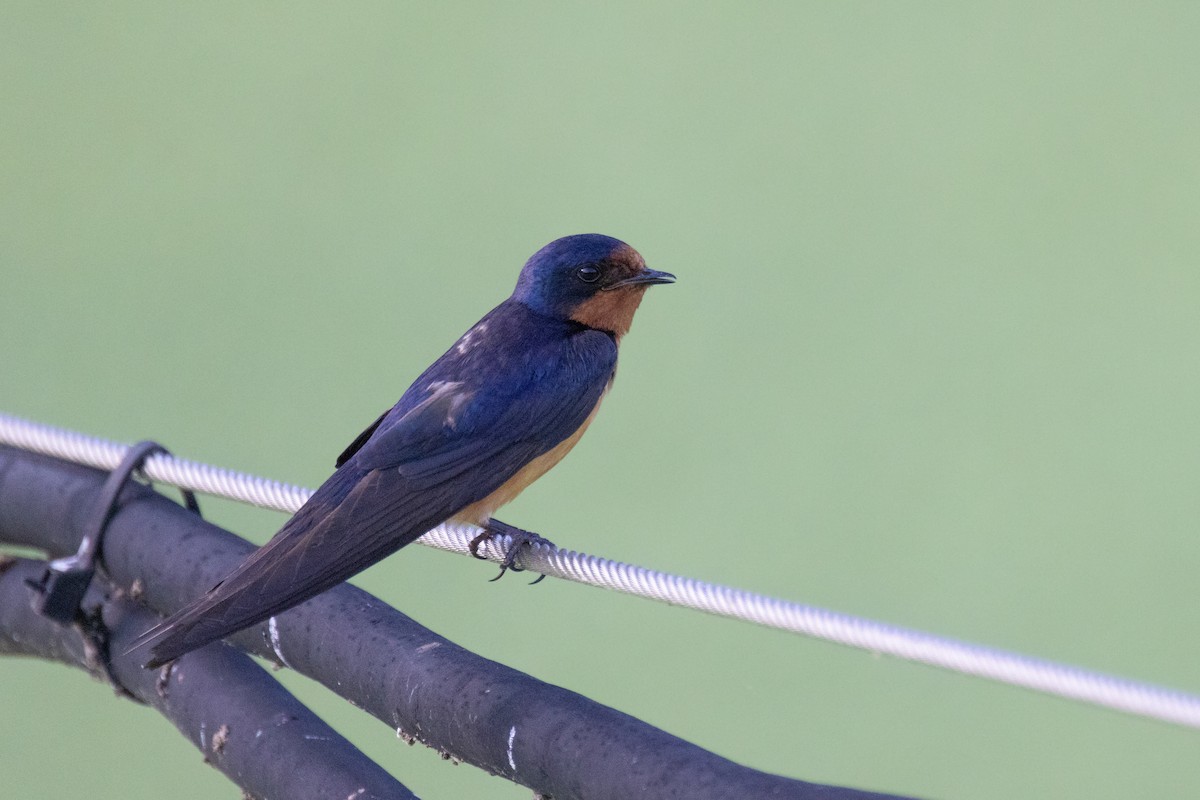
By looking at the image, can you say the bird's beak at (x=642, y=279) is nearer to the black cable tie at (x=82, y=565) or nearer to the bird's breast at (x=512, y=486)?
the bird's breast at (x=512, y=486)

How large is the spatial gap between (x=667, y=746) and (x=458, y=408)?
0.65 meters

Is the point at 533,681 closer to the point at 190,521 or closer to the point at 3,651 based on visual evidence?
the point at 190,521

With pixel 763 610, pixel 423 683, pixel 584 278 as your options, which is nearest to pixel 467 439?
pixel 584 278

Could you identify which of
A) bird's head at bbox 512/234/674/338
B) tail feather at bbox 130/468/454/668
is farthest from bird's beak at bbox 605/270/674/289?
tail feather at bbox 130/468/454/668

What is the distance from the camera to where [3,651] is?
1605 mm

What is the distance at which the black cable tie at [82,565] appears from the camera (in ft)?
4.38

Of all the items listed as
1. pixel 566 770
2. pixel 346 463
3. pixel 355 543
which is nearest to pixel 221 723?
pixel 355 543

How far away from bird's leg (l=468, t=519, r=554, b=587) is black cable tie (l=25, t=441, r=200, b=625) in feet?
1.13

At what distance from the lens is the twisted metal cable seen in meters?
0.70

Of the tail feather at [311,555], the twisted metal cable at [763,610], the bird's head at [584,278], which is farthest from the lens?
the bird's head at [584,278]

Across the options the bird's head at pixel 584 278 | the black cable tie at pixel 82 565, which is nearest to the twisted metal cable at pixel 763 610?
the black cable tie at pixel 82 565

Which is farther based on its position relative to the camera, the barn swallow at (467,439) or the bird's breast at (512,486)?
the bird's breast at (512,486)

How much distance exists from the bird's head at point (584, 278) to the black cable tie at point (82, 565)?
0.45 m

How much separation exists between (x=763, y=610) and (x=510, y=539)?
60cm
